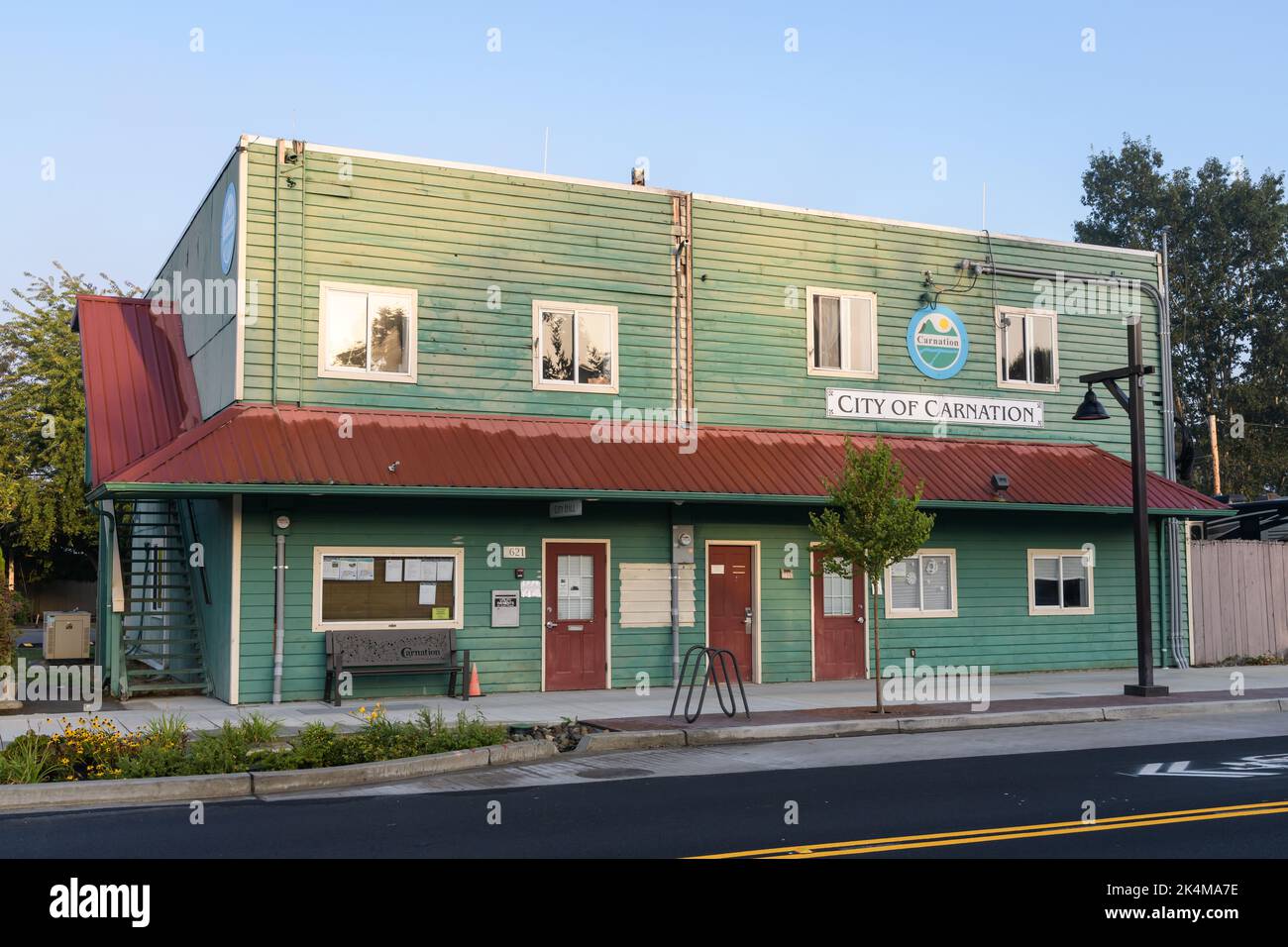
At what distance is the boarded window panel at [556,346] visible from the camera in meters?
20.4

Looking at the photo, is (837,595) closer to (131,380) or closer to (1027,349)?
(1027,349)

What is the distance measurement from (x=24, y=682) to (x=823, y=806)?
1371cm

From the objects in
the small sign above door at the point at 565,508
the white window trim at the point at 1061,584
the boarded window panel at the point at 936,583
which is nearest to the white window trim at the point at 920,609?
the boarded window panel at the point at 936,583

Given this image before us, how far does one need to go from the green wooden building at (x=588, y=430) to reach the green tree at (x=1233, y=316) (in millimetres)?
29546

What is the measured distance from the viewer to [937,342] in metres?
23.2

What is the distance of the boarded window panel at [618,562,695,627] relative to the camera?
20156 mm

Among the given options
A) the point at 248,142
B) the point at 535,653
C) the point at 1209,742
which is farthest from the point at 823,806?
the point at 248,142

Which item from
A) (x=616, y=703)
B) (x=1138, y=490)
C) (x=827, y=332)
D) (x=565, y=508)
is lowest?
(x=616, y=703)

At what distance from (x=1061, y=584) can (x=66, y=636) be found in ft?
59.5

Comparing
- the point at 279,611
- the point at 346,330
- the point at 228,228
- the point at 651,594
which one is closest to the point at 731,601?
the point at 651,594

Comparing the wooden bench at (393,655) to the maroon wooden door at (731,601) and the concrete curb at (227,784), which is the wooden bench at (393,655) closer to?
the maroon wooden door at (731,601)

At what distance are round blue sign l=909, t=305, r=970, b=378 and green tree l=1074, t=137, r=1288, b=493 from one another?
104ft

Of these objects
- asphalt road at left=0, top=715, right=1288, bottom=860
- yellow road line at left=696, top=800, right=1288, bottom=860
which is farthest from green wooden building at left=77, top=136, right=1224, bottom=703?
yellow road line at left=696, top=800, right=1288, bottom=860
